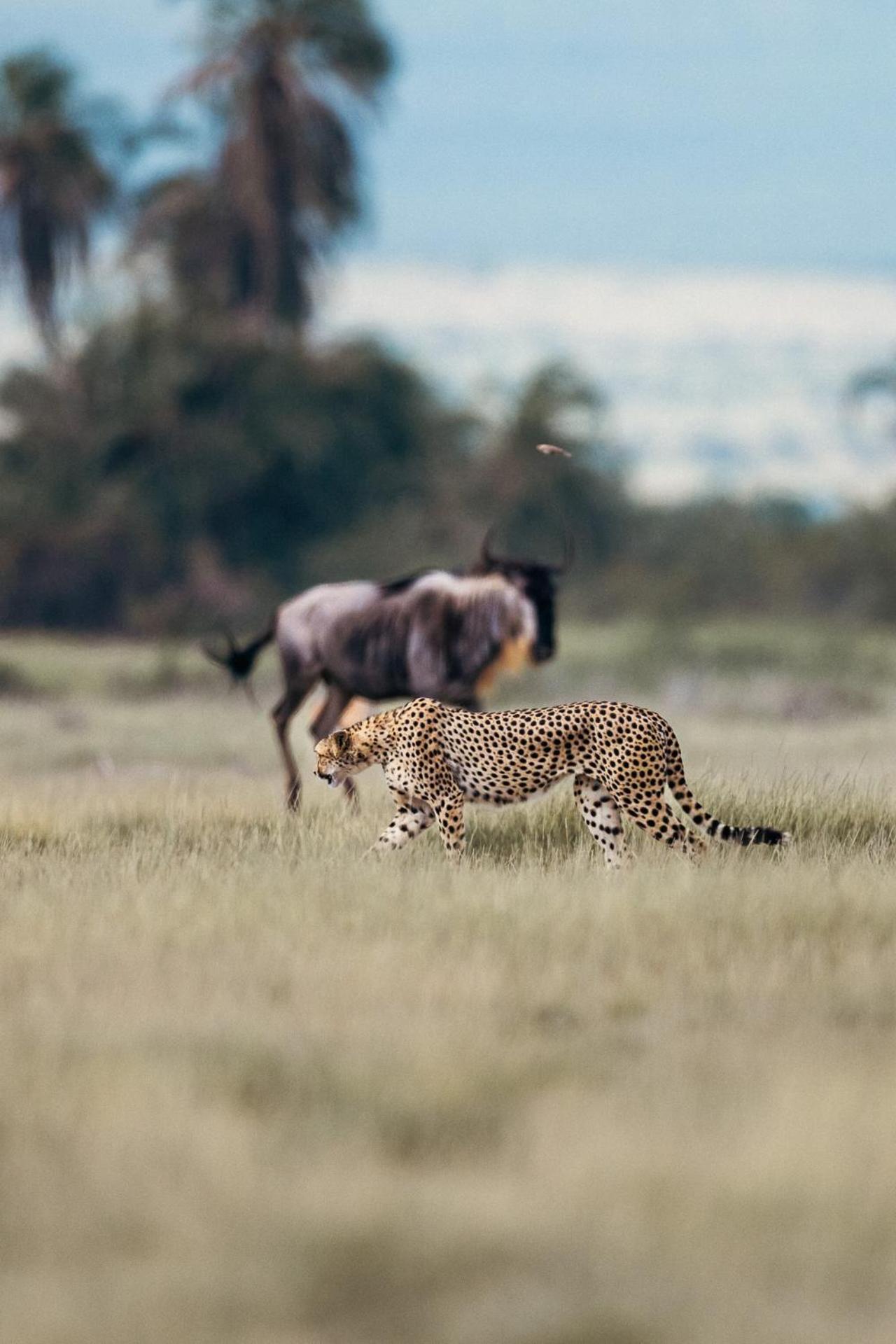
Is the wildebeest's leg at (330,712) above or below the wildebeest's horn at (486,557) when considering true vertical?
below

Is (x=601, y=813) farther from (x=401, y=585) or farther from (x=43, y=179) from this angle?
(x=43, y=179)

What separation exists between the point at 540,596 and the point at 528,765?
393cm

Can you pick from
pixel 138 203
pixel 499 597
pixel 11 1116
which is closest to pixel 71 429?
pixel 138 203

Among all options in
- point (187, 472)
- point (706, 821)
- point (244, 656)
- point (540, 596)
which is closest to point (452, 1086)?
point (706, 821)

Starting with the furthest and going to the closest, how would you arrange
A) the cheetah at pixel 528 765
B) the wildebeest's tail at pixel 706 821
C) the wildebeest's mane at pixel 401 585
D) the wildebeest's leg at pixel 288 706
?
the wildebeest's mane at pixel 401 585 < the wildebeest's leg at pixel 288 706 < the wildebeest's tail at pixel 706 821 < the cheetah at pixel 528 765

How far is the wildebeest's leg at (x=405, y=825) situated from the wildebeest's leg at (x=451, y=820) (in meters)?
0.14

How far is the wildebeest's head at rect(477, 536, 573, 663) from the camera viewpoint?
41.8ft

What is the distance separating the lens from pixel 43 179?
138 feet

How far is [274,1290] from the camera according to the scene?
13.7 ft

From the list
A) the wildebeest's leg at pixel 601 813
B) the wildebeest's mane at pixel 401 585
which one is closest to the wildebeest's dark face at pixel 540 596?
the wildebeest's mane at pixel 401 585

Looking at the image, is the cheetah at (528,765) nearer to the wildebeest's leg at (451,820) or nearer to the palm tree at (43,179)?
the wildebeest's leg at (451,820)

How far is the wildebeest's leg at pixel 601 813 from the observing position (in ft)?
30.2

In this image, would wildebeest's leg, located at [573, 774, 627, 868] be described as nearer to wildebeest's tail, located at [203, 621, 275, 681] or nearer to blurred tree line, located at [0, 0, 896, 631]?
wildebeest's tail, located at [203, 621, 275, 681]

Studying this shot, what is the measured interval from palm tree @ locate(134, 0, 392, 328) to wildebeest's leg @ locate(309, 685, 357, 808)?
2918cm
